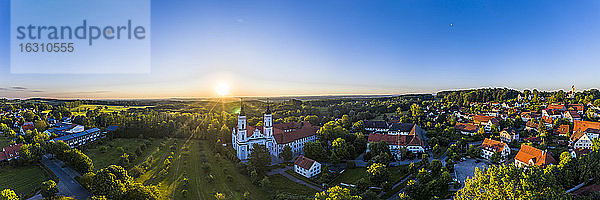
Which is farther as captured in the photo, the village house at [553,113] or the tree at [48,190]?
the village house at [553,113]

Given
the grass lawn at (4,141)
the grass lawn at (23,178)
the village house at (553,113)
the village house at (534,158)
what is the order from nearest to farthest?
the grass lawn at (23,178) < the village house at (534,158) < the grass lawn at (4,141) < the village house at (553,113)

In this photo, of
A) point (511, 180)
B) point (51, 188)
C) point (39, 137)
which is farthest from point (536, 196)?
point (39, 137)

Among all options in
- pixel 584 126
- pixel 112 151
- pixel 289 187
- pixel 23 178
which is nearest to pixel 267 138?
pixel 289 187

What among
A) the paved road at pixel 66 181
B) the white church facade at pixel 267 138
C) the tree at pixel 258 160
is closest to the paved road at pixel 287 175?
the tree at pixel 258 160

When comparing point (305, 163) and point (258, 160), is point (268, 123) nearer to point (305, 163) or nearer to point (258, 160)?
point (258, 160)

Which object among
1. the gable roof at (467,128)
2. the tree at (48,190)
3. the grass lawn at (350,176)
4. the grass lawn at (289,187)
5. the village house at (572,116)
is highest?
the village house at (572,116)

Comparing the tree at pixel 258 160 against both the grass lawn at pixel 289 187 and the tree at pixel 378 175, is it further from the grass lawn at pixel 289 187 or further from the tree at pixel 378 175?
the tree at pixel 378 175
